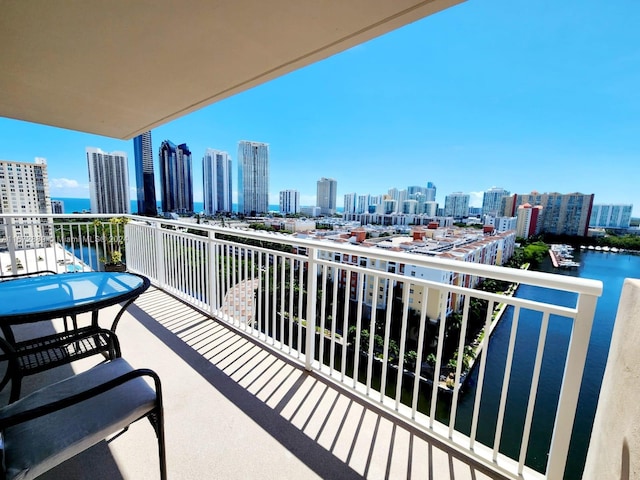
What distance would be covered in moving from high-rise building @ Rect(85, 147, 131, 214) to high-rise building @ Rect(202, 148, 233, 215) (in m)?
15.1

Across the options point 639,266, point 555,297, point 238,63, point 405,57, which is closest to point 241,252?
point 238,63

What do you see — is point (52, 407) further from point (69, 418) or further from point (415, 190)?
point (415, 190)

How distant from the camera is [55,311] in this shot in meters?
1.46

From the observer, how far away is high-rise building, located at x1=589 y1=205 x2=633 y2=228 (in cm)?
766

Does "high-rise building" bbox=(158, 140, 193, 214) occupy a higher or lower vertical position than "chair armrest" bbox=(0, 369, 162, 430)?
higher

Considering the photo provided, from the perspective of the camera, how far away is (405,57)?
937 centimetres

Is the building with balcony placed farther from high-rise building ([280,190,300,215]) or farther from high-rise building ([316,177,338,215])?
high-rise building ([316,177,338,215])

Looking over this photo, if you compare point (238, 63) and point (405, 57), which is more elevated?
point (405, 57)

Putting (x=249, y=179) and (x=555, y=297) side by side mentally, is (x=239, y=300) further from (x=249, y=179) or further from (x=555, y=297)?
(x=249, y=179)

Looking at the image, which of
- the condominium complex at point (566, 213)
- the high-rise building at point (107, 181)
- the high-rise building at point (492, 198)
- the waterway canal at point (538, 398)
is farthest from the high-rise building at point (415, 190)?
the high-rise building at point (107, 181)

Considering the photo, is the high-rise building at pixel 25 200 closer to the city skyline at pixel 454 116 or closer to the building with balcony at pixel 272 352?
the city skyline at pixel 454 116

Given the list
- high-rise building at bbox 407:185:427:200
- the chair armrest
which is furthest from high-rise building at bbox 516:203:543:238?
high-rise building at bbox 407:185:427:200

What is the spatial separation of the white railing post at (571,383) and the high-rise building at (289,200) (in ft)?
93.7

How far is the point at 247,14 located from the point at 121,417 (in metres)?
2.12
